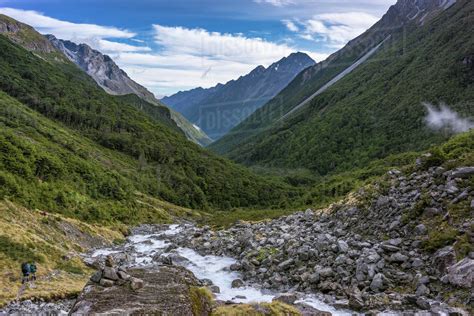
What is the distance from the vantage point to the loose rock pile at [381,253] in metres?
18.4

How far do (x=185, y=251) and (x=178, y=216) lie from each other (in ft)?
170

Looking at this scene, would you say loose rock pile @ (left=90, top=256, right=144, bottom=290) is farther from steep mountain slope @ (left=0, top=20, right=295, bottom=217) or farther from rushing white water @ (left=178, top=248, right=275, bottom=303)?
steep mountain slope @ (left=0, top=20, right=295, bottom=217)

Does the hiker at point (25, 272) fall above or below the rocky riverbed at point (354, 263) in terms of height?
below

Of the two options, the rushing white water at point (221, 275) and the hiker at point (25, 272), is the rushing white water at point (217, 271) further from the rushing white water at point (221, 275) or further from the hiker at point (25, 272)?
the hiker at point (25, 272)

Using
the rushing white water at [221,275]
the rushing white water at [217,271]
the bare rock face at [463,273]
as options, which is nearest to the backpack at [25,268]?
the rushing white water at [217,271]

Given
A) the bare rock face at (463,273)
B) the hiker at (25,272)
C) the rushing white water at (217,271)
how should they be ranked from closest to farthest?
the bare rock face at (463,273) < the rushing white water at (217,271) < the hiker at (25,272)

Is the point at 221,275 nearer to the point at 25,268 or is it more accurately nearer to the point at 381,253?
the point at 381,253

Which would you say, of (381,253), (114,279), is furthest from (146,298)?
(381,253)

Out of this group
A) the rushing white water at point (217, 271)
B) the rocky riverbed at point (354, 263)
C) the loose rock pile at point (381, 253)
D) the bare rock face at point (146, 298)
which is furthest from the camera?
the rushing white water at point (217, 271)

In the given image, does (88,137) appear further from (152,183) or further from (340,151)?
(340,151)

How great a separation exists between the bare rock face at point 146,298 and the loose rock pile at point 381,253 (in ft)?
27.4

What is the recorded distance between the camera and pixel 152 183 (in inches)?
4326

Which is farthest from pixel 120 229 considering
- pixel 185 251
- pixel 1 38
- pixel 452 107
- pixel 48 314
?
pixel 1 38

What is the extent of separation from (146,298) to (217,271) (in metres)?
14.6
